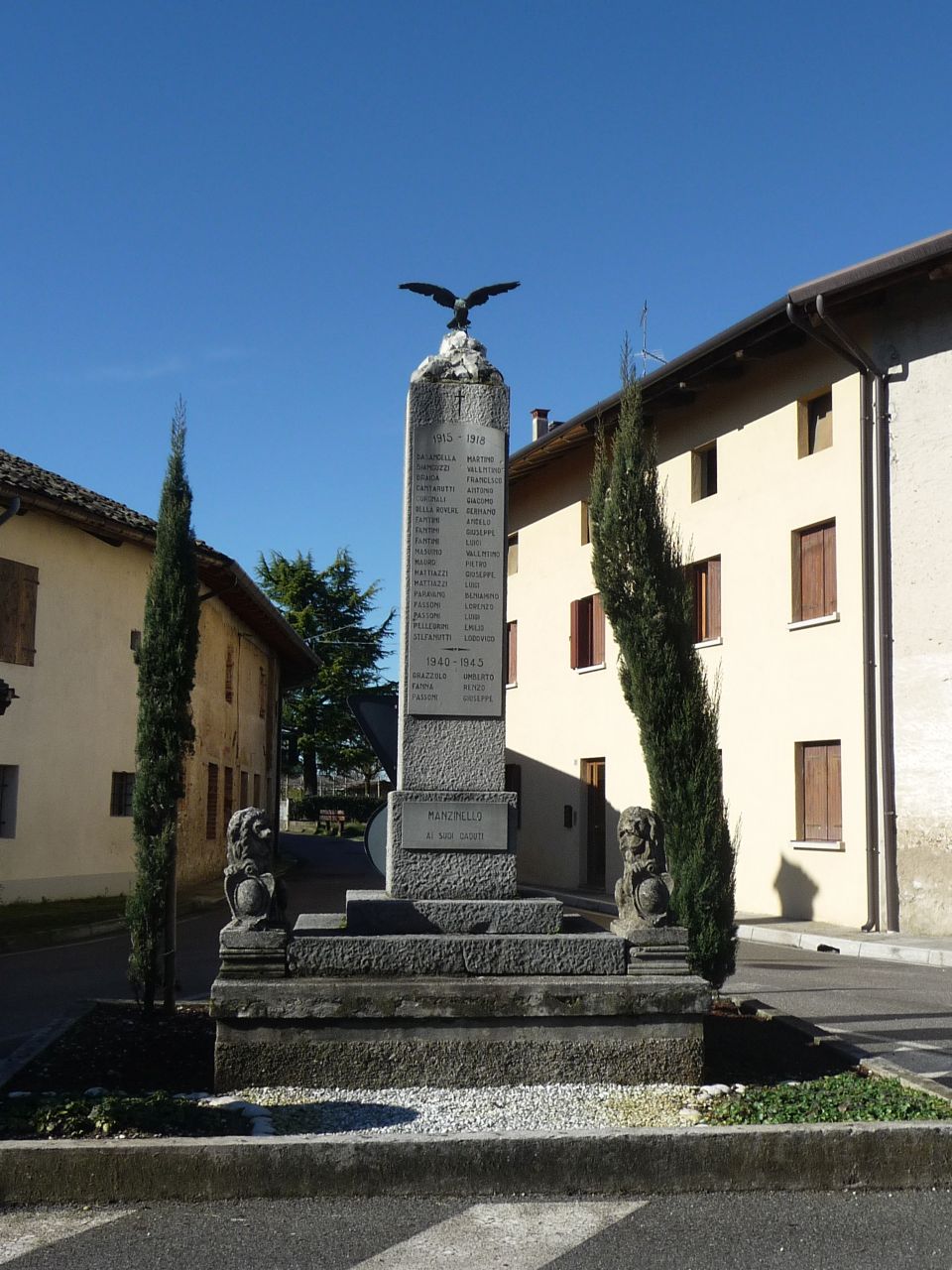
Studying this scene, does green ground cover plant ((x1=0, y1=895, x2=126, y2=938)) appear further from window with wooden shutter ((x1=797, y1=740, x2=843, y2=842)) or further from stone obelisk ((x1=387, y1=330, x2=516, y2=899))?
stone obelisk ((x1=387, y1=330, x2=516, y2=899))

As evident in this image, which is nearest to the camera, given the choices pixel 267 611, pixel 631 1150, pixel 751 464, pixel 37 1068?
pixel 631 1150

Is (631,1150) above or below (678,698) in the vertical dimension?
below

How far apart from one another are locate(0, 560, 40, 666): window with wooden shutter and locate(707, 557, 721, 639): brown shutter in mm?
10145

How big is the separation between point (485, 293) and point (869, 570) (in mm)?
10353

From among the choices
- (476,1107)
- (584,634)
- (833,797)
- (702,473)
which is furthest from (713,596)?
(476,1107)

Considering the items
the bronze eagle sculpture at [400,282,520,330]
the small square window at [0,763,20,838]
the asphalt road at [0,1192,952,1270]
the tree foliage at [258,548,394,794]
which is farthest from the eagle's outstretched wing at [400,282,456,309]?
the tree foliage at [258,548,394,794]

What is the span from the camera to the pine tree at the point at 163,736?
27.2ft

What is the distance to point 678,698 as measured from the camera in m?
8.41

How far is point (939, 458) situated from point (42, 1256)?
14229 mm

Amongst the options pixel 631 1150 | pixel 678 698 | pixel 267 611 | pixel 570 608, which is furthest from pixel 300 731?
pixel 631 1150

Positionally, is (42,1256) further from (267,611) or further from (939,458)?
(267,611)

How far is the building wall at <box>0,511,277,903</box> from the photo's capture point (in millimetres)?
17172

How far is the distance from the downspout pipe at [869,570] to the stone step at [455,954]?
1050cm

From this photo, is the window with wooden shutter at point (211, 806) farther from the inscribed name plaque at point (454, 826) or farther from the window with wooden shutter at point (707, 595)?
the inscribed name plaque at point (454, 826)
